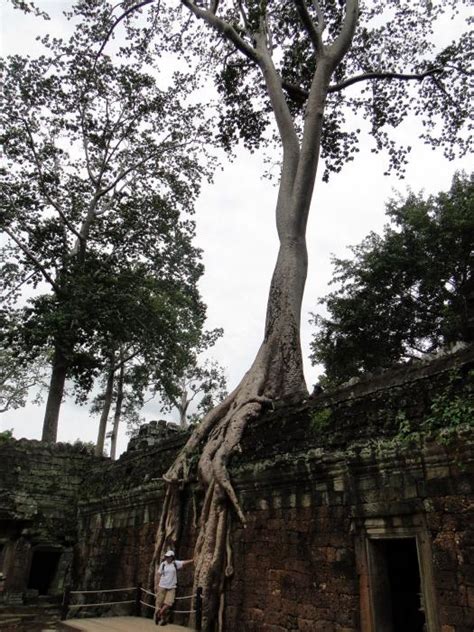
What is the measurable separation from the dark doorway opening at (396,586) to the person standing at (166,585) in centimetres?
290

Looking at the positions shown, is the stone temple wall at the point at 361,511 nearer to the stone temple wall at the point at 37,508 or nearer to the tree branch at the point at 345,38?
the stone temple wall at the point at 37,508

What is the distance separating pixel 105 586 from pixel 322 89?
1144cm

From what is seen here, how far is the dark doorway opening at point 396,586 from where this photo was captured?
4.87 m

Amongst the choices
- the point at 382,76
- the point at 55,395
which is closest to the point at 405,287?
the point at 382,76

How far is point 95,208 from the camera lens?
17.8m

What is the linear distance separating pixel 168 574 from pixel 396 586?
10.6ft

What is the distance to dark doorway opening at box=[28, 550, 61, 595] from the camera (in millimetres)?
12008

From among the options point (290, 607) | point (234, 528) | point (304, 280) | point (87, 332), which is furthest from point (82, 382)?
point (290, 607)

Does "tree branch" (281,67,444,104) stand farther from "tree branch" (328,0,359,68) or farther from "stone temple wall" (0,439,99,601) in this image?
"stone temple wall" (0,439,99,601)

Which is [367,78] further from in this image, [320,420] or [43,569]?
[43,569]

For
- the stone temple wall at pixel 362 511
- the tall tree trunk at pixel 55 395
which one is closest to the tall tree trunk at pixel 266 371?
the stone temple wall at pixel 362 511

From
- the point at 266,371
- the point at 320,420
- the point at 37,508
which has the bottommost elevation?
the point at 37,508

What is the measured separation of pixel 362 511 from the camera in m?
5.12

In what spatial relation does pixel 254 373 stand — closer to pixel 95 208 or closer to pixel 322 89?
pixel 322 89
